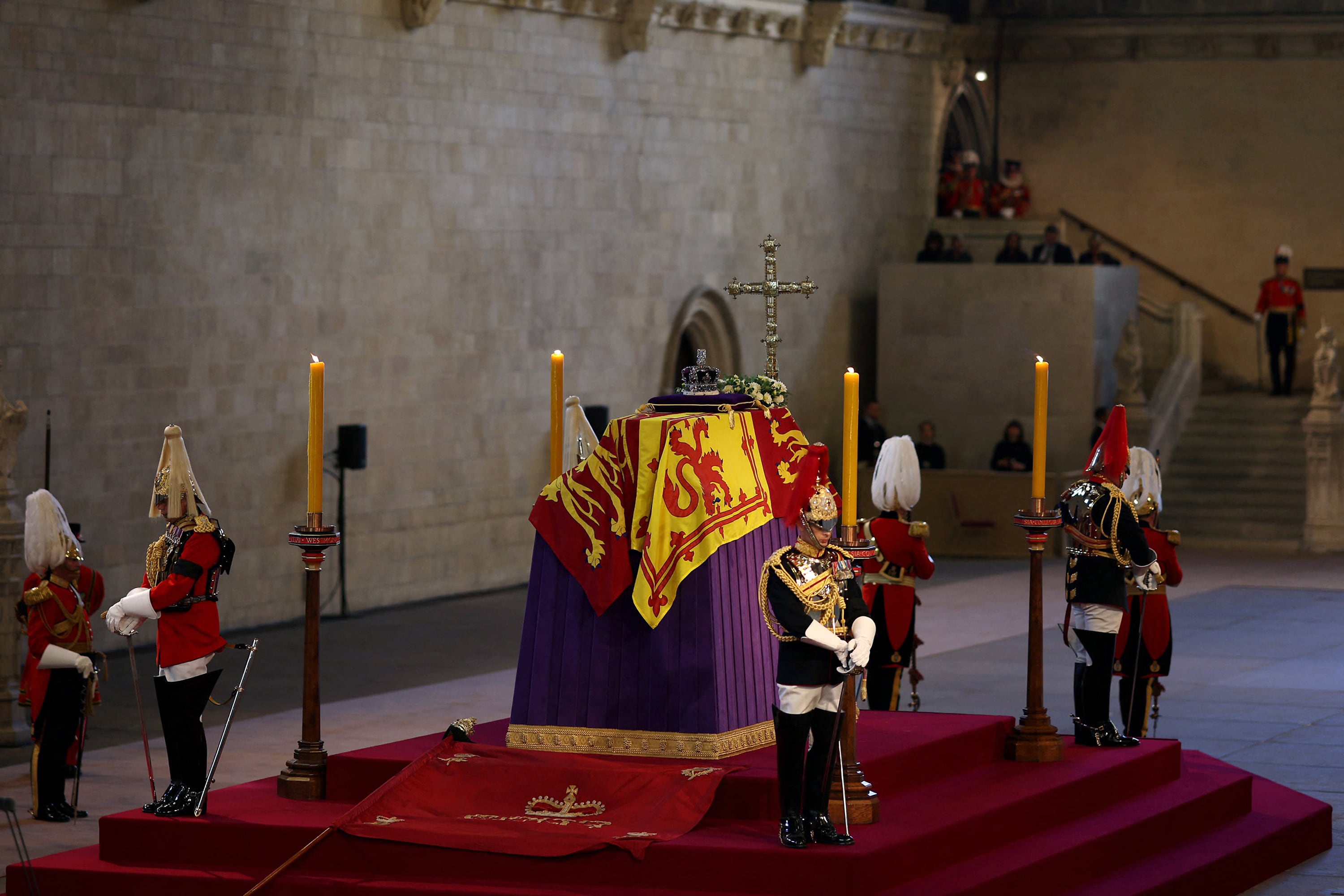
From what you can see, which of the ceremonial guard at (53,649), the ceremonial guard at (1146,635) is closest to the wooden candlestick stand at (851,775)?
the ceremonial guard at (1146,635)

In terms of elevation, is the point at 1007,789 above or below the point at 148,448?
below

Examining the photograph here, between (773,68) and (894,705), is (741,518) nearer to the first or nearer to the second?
(894,705)

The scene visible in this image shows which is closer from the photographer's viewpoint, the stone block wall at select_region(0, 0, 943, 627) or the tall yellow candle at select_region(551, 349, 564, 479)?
the tall yellow candle at select_region(551, 349, 564, 479)

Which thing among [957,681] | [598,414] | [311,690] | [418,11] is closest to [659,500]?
[311,690]

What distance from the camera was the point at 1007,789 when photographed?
28.1ft

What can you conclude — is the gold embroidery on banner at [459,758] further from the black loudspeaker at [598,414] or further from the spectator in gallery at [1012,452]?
the spectator in gallery at [1012,452]

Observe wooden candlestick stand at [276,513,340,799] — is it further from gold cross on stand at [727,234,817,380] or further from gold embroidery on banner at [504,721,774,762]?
gold cross on stand at [727,234,817,380]

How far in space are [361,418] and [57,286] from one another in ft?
10.7

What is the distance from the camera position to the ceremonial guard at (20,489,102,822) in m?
9.80

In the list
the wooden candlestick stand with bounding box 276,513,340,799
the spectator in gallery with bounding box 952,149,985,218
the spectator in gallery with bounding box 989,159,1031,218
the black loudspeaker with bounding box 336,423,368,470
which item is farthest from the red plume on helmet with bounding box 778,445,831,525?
the spectator in gallery with bounding box 989,159,1031,218

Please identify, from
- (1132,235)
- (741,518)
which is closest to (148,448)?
(741,518)

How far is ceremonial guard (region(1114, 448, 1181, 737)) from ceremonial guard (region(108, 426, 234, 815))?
4.70 meters

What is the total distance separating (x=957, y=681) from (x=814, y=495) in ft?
21.4

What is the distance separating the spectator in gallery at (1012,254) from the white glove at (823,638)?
54.2ft
